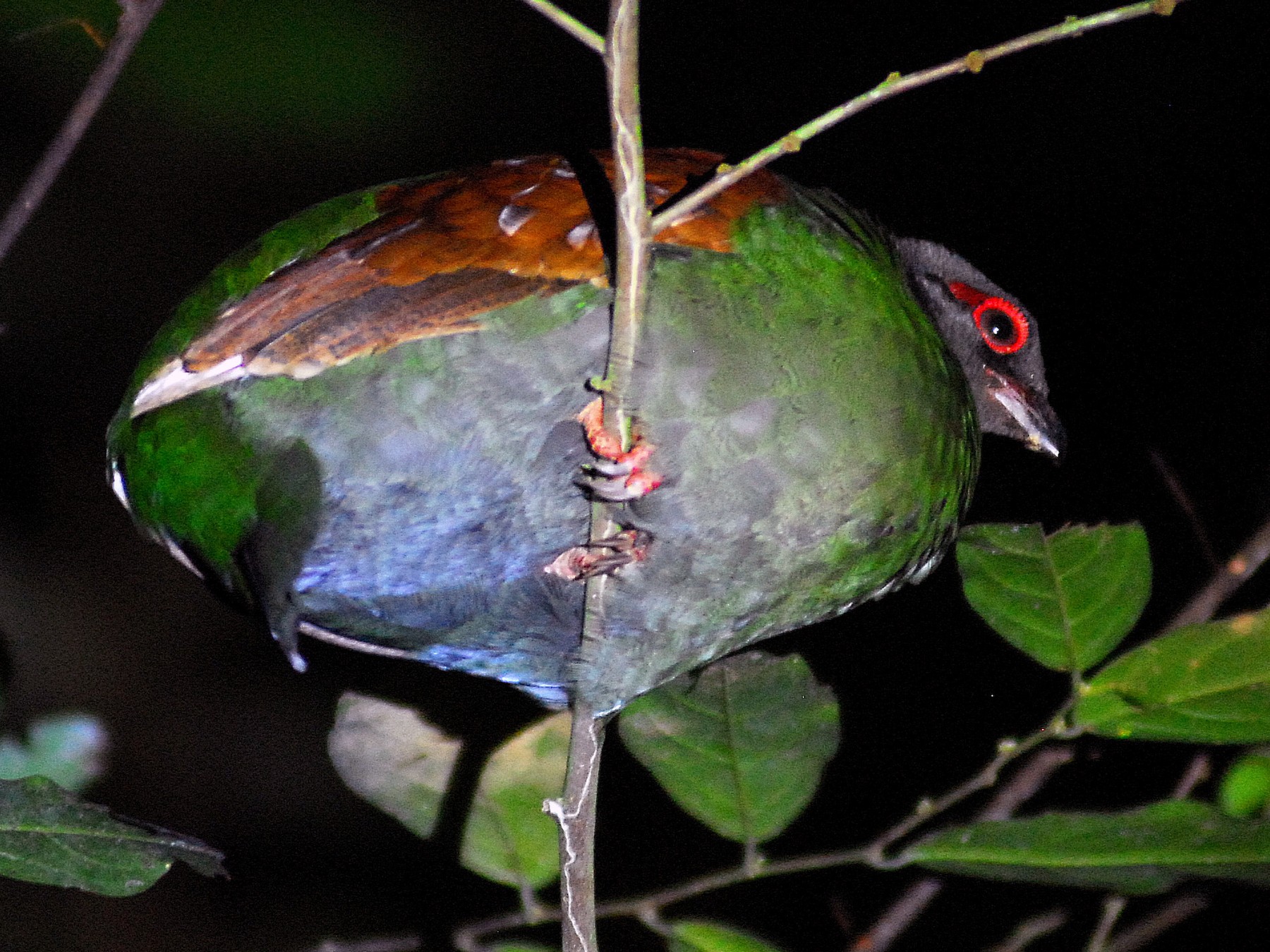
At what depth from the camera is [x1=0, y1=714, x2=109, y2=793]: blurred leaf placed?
1817mm

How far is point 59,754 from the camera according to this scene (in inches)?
72.0

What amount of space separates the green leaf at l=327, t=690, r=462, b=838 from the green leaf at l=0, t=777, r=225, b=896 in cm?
38

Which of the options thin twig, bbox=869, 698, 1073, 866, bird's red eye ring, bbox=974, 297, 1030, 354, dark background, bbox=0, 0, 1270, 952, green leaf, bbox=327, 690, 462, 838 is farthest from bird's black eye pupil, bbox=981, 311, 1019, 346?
green leaf, bbox=327, 690, 462, 838

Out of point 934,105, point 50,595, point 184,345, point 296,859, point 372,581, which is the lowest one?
point 296,859

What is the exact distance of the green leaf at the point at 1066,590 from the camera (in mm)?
1302

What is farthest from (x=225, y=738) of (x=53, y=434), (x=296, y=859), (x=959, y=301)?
(x=959, y=301)

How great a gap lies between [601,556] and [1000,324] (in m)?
0.82

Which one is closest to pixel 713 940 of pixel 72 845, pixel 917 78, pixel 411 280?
pixel 72 845

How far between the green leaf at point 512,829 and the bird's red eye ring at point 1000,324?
91 centimetres

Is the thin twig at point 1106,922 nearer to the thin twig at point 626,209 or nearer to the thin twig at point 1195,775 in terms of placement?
the thin twig at point 1195,775

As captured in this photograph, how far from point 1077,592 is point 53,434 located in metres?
2.65

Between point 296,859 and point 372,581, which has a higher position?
point 372,581

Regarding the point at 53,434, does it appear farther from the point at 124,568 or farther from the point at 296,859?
the point at 296,859

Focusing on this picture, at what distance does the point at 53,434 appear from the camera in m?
3.09
